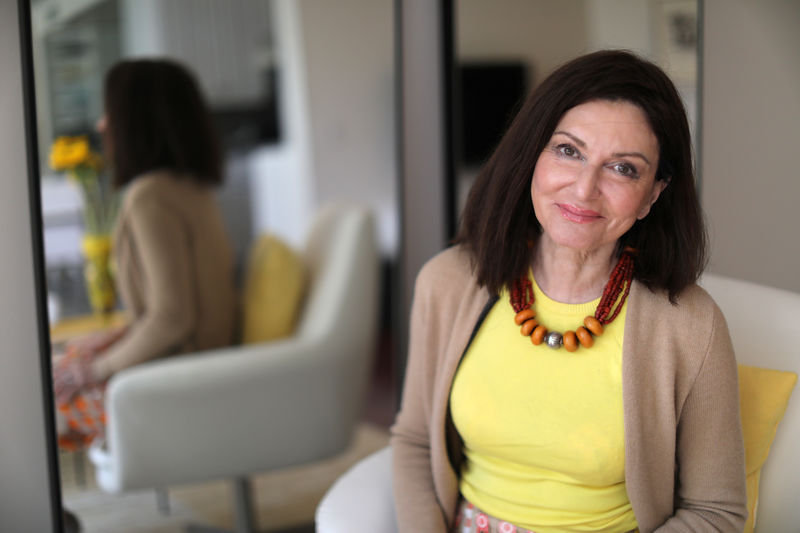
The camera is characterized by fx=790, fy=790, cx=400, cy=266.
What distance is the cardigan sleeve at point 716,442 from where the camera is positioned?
0.95m

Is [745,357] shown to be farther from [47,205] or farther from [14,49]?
[47,205]

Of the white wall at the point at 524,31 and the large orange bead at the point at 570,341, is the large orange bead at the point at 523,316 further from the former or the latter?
the white wall at the point at 524,31

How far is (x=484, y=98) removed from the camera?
3.32 metres

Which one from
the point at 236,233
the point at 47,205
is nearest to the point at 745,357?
the point at 47,205

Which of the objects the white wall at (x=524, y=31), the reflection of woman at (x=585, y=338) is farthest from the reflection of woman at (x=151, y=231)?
the reflection of woman at (x=585, y=338)

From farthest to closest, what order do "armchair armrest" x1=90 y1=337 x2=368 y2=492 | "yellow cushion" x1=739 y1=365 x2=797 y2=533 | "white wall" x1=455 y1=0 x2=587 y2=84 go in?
"white wall" x1=455 y1=0 x2=587 y2=84, "armchair armrest" x1=90 y1=337 x2=368 y2=492, "yellow cushion" x1=739 y1=365 x2=797 y2=533

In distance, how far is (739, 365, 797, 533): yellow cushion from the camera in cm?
103

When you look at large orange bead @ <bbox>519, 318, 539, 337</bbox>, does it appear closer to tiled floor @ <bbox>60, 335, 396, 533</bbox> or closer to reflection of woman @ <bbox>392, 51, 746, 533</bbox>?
reflection of woman @ <bbox>392, 51, 746, 533</bbox>

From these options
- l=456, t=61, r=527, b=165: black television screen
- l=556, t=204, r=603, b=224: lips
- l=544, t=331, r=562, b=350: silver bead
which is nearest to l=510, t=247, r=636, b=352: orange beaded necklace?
l=544, t=331, r=562, b=350: silver bead

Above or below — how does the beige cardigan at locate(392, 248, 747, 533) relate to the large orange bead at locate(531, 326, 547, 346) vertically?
below

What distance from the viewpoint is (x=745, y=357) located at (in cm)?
110

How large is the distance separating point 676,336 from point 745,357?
0.68 feet

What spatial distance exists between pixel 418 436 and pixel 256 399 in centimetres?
74

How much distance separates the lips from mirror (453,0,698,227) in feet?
0.72
